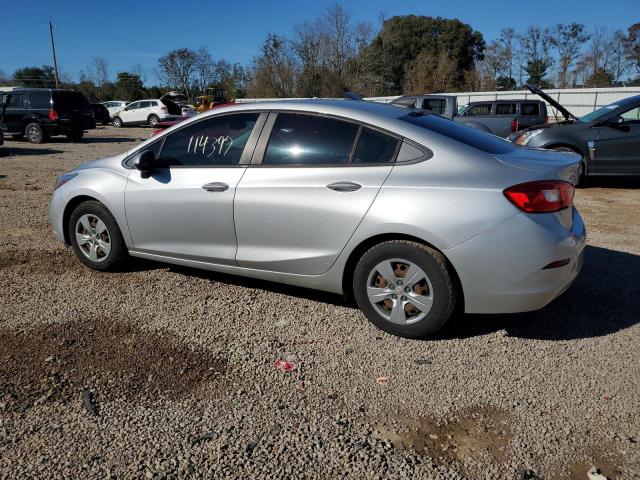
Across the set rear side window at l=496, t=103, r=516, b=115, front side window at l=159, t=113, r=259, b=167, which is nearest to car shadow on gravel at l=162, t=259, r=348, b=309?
front side window at l=159, t=113, r=259, b=167

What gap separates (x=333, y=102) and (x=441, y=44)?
216ft

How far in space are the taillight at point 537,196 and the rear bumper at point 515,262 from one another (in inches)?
2.0

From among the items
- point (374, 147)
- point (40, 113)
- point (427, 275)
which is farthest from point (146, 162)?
point (40, 113)

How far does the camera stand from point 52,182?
417 inches

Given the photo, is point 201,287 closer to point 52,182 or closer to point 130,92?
point 52,182

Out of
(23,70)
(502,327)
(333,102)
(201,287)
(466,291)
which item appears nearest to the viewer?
(466,291)

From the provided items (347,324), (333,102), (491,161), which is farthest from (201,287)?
(491,161)

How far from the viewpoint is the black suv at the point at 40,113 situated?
19.0m

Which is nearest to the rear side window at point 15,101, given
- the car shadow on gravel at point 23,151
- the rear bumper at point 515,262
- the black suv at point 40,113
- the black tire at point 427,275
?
the black suv at point 40,113

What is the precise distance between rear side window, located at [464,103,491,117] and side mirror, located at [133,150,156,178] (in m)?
14.0

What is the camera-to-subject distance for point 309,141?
3.93 meters

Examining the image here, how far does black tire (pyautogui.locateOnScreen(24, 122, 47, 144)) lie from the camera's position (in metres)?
19.2

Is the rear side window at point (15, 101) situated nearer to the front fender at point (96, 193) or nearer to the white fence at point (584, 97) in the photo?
the white fence at point (584, 97)

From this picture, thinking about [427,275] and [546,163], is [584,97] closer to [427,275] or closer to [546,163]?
[546,163]
